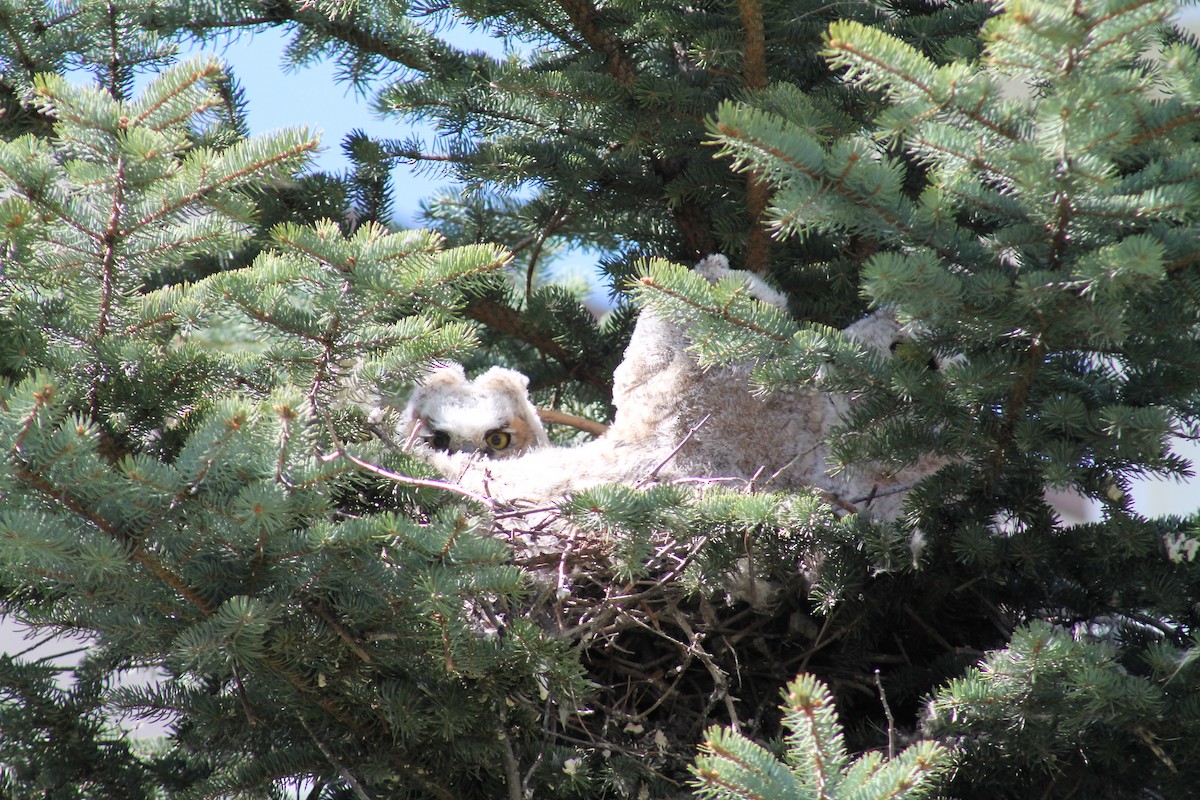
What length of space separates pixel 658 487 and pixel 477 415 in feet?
6.01

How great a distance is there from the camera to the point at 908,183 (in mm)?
3627

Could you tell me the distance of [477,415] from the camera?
4.12 meters

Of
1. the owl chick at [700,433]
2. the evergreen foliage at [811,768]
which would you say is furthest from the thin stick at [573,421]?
A: the evergreen foliage at [811,768]

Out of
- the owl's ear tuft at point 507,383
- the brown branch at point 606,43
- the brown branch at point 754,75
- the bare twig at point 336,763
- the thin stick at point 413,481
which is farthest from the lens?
the owl's ear tuft at point 507,383

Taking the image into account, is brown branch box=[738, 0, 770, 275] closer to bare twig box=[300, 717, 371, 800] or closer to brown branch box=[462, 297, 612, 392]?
brown branch box=[462, 297, 612, 392]

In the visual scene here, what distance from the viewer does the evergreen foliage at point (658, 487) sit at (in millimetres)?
1888

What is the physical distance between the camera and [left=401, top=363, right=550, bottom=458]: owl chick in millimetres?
4121

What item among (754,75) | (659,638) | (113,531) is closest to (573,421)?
(659,638)

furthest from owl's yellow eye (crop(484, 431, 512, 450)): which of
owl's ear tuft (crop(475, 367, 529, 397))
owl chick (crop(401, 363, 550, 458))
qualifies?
owl's ear tuft (crop(475, 367, 529, 397))

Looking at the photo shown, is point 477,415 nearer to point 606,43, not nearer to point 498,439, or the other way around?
point 498,439

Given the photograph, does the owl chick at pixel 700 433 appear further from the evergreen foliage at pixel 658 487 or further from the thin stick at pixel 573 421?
the thin stick at pixel 573 421

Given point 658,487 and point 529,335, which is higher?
point 529,335

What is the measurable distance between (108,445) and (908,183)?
7.77ft

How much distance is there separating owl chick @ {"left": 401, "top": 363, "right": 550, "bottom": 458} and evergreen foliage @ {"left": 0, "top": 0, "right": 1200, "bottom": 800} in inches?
44.8
